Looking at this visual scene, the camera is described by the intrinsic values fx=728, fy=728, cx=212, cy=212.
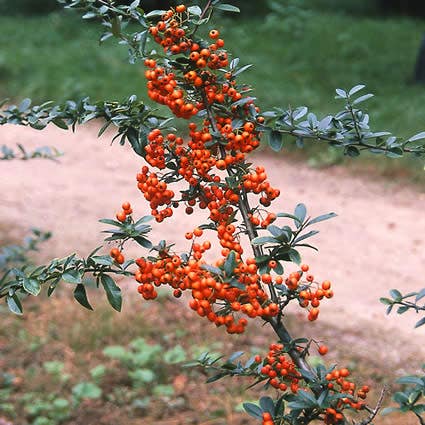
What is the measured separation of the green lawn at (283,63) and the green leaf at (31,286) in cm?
492

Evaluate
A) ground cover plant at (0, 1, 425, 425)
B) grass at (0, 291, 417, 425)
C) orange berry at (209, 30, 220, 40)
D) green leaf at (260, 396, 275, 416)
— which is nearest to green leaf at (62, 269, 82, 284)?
ground cover plant at (0, 1, 425, 425)

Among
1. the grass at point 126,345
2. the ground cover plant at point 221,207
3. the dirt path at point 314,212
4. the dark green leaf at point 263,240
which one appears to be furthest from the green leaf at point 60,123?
the dirt path at point 314,212

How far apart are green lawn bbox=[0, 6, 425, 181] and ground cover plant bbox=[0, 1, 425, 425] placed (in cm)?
467

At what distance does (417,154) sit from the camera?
1671 millimetres

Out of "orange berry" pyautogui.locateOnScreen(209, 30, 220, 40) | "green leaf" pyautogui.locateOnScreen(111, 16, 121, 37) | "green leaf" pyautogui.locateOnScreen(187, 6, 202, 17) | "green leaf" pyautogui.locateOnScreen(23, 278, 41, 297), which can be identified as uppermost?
"green leaf" pyautogui.locateOnScreen(187, 6, 202, 17)

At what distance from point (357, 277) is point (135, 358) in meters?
1.74

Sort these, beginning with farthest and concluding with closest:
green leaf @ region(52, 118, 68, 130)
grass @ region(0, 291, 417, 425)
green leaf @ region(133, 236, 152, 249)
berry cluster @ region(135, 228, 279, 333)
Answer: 1. grass @ region(0, 291, 417, 425)
2. green leaf @ region(52, 118, 68, 130)
3. green leaf @ region(133, 236, 152, 249)
4. berry cluster @ region(135, 228, 279, 333)

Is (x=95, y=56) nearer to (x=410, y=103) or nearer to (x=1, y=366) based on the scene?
(x=410, y=103)

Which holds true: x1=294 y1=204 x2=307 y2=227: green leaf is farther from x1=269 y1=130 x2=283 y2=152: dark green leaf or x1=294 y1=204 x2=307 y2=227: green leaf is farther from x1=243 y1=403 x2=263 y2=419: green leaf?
x1=243 y1=403 x2=263 y2=419: green leaf

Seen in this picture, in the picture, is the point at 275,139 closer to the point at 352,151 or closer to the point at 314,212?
the point at 352,151

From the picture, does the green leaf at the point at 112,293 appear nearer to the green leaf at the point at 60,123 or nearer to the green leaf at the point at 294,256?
the green leaf at the point at 294,256

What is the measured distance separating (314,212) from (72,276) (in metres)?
4.26

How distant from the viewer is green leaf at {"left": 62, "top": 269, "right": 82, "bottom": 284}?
159 cm

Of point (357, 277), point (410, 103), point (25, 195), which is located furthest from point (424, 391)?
point (410, 103)
